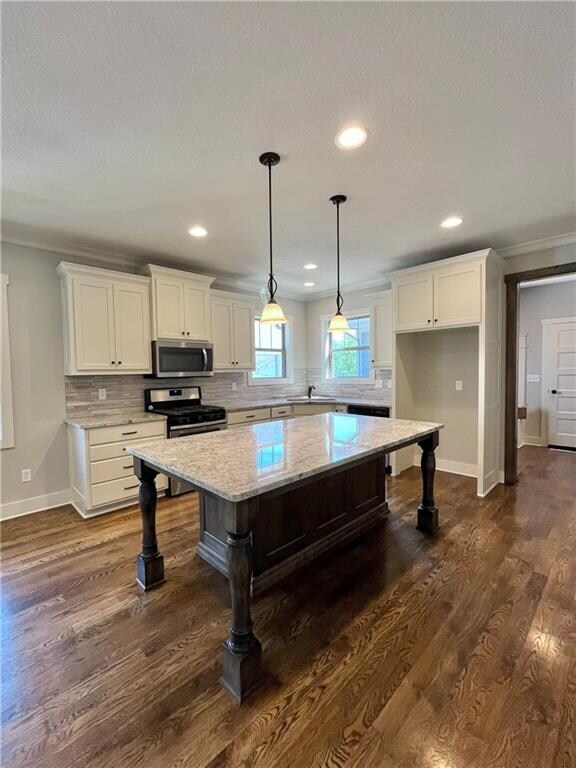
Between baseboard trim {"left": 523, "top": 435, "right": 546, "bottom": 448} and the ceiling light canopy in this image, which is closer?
the ceiling light canopy

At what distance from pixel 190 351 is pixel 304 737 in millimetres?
3625

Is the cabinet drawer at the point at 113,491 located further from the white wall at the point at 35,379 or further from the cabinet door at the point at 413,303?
the cabinet door at the point at 413,303

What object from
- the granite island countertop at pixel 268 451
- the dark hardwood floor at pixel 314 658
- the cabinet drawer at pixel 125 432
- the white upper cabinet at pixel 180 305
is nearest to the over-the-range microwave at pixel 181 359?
the white upper cabinet at pixel 180 305

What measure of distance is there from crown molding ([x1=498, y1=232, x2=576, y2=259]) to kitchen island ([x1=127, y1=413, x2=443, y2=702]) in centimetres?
244

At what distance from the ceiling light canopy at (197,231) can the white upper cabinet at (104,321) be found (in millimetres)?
871

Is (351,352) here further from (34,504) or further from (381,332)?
(34,504)

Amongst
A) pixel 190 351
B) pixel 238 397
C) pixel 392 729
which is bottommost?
pixel 392 729

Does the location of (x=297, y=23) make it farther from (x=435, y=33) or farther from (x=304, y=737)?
(x=304, y=737)

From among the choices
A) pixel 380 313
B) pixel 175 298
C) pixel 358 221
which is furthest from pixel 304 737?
pixel 380 313

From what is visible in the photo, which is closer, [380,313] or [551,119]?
[551,119]

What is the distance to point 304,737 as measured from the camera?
1.33 meters

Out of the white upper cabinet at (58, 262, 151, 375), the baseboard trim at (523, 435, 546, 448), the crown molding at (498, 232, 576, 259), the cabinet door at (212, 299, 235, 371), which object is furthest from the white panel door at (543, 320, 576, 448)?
the white upper cabinet at (58, 262, 151, 375)

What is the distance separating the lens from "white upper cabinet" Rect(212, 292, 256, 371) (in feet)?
15.0

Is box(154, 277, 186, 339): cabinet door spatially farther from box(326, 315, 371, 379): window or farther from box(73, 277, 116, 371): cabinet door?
box(326, 315, 371, 379): window
